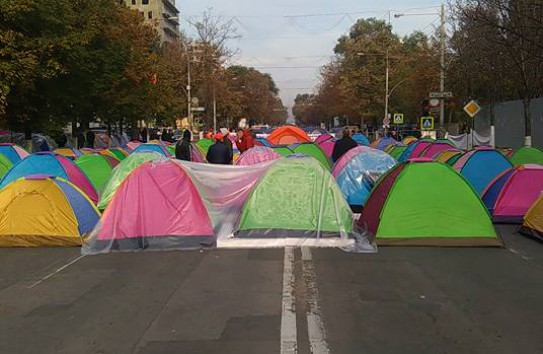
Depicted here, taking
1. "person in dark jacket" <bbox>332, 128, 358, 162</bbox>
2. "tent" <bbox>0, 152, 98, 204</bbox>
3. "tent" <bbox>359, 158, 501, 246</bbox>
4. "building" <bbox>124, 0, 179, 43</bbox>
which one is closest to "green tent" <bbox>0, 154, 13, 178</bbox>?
"tent" <bbox>0, 152, 98, 204</bbox>

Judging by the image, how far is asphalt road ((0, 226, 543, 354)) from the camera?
5297 mm

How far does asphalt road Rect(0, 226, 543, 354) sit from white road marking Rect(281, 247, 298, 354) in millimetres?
27

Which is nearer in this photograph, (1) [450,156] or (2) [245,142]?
(1) [450,156]

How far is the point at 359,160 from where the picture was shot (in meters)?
14.0

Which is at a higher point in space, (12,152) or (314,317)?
(12,152)

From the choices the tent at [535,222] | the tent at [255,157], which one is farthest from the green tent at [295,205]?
the tent at [255,157]

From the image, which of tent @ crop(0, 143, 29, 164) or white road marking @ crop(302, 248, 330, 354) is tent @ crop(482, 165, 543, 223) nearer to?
white road marking @ crop(302, 248, 330, 354)

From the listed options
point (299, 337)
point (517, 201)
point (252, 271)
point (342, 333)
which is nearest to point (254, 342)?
point (299, 337)

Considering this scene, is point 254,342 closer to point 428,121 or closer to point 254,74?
point 428,121

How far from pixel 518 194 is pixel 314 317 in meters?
7.44

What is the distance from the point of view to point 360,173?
1380 cm

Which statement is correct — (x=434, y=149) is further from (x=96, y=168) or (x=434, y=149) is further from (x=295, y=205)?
(x=295, y=205)

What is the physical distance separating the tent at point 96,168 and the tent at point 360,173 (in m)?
5.77

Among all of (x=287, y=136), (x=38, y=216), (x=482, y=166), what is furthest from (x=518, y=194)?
(x=287, y=136)
